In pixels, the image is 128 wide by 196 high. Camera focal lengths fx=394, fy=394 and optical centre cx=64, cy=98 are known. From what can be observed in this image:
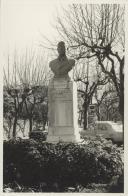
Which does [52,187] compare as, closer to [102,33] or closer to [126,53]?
[126,53]

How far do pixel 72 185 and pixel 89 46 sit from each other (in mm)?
4889

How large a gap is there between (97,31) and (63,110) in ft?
10.2

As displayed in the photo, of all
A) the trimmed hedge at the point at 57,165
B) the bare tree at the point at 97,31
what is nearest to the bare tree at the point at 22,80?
the bare tree at the point at 97,31

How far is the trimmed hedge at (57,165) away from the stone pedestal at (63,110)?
1024mm

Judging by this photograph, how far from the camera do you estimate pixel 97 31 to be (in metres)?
9.98

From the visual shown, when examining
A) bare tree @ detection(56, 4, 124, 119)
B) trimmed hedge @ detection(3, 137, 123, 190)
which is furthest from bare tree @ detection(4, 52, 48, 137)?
trimmed hedge @ detection(3, 137, 123, 190)

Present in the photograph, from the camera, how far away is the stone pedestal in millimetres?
7629

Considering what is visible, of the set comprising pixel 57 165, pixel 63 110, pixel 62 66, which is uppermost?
pixel 62 66

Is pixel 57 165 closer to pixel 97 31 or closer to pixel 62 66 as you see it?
pixel 62 66

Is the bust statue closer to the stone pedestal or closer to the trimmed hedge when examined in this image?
the stone pedestal

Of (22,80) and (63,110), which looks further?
(22,80)

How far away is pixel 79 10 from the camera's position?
9.39 meters

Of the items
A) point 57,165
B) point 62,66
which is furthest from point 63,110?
point 57,165

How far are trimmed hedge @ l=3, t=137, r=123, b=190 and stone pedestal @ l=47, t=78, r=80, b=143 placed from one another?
3.36ft
